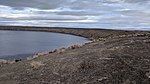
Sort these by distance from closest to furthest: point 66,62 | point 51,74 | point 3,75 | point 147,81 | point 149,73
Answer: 1. point 147,81
2. point 149,73
3. point 51,74
4. point 3,75
5. point 66,62

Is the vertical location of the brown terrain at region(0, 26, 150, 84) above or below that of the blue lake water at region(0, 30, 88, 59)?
above

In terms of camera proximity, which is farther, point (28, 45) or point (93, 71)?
point (28, 45)

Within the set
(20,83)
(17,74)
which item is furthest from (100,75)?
(17,74)

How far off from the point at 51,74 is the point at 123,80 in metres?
5.42

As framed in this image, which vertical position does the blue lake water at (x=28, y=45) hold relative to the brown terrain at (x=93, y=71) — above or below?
below

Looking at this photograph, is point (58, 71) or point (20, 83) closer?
point (20, 83)

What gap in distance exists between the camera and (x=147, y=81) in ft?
67.8

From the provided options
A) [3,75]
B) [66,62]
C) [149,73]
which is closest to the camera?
[149,73]

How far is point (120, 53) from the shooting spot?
2864cm

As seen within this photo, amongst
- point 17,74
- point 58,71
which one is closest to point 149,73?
point 58,71

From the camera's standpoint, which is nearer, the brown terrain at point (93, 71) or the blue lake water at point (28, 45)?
the brown terrain at point (93, 71)

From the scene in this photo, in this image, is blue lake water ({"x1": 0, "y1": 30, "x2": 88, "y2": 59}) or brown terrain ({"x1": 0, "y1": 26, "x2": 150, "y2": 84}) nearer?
brown terrain ({"x1": 0, "y1": 26, "x2": 150, "y2": 84})

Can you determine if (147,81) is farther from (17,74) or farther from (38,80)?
(17,74)

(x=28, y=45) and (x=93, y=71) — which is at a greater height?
(x=93, y=71)
